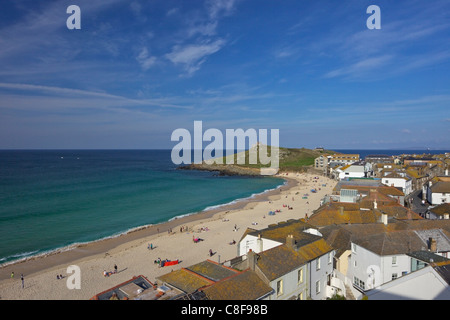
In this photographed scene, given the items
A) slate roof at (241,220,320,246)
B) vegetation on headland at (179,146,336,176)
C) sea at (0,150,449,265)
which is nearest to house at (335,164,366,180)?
sea at (0,150,449,265)

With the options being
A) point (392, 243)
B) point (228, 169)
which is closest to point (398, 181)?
point (392, 243)

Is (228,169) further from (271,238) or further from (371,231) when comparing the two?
(271,238)

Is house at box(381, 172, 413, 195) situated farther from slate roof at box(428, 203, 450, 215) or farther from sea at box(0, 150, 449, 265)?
sea at box(0, 150, 449, 265)

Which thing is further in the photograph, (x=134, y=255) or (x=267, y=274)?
(x=134, y=255)
